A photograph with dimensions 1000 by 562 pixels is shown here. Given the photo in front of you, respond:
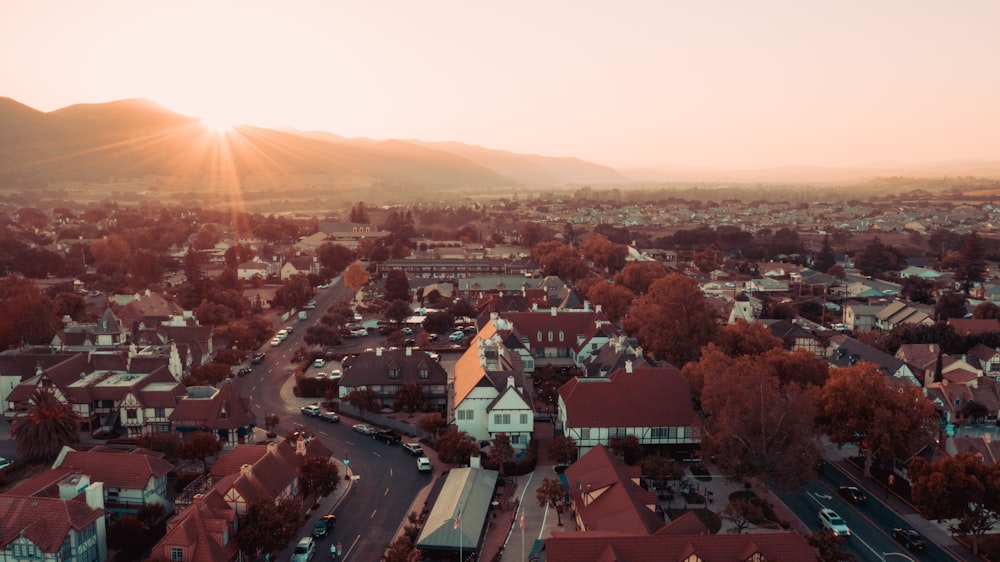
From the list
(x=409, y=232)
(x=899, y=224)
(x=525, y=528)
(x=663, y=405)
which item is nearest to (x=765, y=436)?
(x=663, y=405)

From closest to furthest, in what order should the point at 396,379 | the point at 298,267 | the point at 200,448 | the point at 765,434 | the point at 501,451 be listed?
the point at 765,434
the point at 200,448
the point at 501,451
the point at 396,379
the point at 298,267

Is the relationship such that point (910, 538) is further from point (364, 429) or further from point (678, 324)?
point (364, 429)

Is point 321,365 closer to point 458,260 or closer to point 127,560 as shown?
point 127,560

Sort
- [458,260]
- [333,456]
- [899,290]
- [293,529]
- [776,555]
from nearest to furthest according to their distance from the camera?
[776,555], [293,529], [333,456], [899,290], [458,260]

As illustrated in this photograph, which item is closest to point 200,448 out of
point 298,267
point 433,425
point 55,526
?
point 55,526

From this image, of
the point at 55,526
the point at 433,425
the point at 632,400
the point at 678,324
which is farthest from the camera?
the point at 678,324

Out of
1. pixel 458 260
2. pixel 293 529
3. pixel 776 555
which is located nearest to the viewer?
pixel 776 555

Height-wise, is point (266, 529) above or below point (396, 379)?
above

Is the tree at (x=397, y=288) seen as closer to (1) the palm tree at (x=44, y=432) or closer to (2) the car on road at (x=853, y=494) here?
(1) the palm tree at (x=44, y=432)
